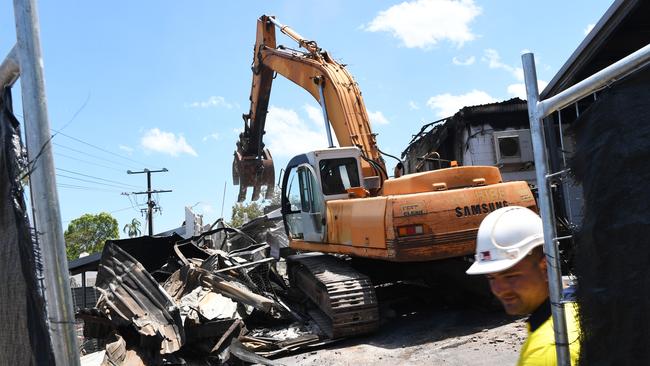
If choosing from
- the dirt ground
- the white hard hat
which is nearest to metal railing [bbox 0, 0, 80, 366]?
the white hard hat

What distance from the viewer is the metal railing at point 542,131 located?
1.77 metres

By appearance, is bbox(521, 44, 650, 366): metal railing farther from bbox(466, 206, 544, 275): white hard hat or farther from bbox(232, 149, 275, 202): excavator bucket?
bbox(232, 149, 275, 202): excavator bucket

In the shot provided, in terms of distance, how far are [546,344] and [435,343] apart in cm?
540

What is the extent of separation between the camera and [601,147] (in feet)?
5.72

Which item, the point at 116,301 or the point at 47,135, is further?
the point at 116,301

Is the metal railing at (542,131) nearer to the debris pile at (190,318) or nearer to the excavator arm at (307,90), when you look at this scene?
the debris pile at (190,318)

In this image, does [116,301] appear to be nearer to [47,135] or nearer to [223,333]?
[223,333]

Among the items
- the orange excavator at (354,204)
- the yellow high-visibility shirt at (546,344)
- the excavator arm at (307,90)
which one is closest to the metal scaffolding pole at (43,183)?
the yellow high-visibility shirt at (546,344)

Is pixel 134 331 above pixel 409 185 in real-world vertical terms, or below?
below

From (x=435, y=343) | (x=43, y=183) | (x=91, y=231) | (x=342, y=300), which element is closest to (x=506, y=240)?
(x=43, y=183)

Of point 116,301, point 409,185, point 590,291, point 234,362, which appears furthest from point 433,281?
point 590,291

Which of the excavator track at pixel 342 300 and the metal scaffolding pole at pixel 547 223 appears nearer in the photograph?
the metal scaffolding pole at pixel 547 223

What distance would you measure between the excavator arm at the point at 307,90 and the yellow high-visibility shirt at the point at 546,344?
7339 millimetres

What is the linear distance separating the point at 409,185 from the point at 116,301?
13.7ft
